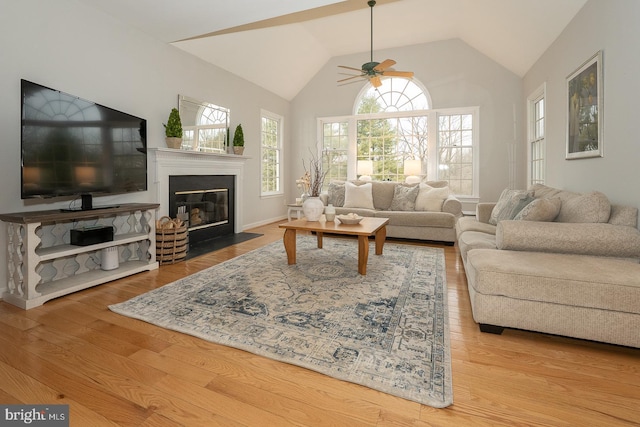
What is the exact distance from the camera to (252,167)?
601cm

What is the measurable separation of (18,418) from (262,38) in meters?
5.34

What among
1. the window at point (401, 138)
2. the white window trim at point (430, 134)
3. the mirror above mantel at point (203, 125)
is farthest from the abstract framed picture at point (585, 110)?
the mirror above mantel at point (203, 125)

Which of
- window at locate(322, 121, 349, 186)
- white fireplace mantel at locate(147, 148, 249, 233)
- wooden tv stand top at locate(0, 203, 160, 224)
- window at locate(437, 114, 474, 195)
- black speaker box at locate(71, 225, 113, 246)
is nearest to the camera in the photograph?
wooden tv stand top at locate(0, 203, 160, 224)

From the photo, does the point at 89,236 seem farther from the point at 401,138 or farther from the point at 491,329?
the point at 401,138

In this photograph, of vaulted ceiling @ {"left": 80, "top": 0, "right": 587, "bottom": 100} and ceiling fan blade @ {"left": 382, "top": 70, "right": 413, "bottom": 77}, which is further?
ceiling fan blade @ {"left": 382, "top": 70, "right": 413, "bottom": 77}

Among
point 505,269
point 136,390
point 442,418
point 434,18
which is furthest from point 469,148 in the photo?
point 136,390

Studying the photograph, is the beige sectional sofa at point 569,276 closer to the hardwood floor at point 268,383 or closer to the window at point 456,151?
the hardwood floor at point 268,383

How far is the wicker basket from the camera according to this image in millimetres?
3507

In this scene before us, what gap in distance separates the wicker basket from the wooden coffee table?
47.6 inches

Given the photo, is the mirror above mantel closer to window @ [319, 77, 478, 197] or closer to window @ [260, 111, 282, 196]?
window @ [260, 111, 282, 196]

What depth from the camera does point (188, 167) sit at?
441 centimetres

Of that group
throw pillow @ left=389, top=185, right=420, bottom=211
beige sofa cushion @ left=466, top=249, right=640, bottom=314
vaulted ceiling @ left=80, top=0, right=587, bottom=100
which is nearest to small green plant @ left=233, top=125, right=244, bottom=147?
vaulted ceiling @ left=80, top=0, right=587, bottom=100

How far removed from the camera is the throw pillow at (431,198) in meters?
4.90

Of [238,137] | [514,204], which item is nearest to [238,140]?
[238,137]
